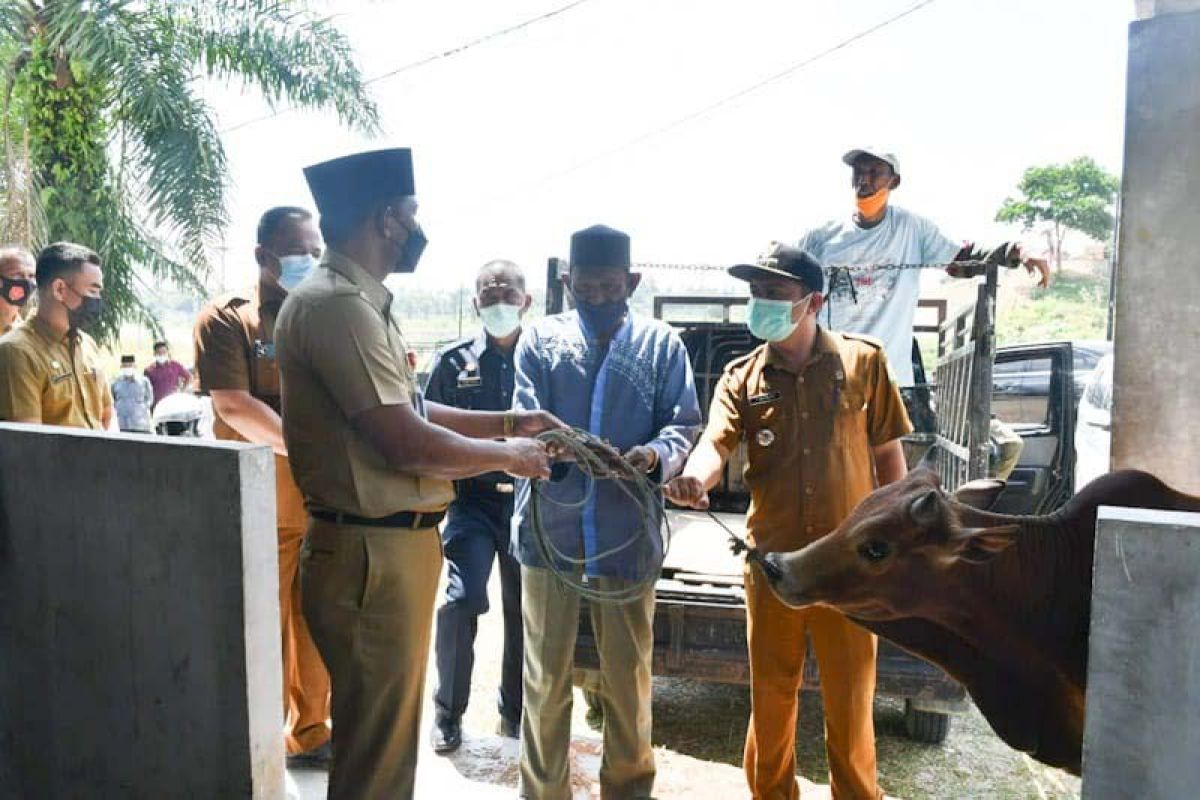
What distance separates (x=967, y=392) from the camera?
203 inches

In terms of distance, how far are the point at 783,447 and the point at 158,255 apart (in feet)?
34.7

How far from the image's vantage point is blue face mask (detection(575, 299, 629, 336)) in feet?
12.0

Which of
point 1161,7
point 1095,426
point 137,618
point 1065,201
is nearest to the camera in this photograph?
point 137,618

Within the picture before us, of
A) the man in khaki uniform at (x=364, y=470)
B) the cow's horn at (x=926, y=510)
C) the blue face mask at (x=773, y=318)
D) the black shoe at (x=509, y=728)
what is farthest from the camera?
the black shoe at (x=509, y=728)

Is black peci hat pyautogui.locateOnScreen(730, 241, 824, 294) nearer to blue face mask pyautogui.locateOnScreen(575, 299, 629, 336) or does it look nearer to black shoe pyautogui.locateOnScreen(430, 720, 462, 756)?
blue face mask pyautogui.locateOnScreen(575, 299, 629, 336)

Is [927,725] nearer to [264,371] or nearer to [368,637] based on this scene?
[368,637]

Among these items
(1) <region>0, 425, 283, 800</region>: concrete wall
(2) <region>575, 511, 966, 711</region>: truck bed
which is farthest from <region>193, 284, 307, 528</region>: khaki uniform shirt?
(2) <region>575, 511, 966, 711</region>: truck bed

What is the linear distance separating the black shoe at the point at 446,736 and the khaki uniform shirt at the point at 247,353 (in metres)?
1.23

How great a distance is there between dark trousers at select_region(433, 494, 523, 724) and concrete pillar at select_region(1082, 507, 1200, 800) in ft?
9.73

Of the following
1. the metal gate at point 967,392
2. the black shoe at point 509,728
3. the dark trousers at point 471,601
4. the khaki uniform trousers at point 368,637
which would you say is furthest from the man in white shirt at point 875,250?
the khaki uniform trousers at point 368,637

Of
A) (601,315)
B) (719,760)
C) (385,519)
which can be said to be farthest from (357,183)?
(719,760)

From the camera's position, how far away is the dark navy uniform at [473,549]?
4.38 meters

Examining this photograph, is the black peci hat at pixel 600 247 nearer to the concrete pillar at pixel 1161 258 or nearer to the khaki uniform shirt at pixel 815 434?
the khaki uniform shirt at pixel 815 434

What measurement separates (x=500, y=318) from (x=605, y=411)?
1.22m
